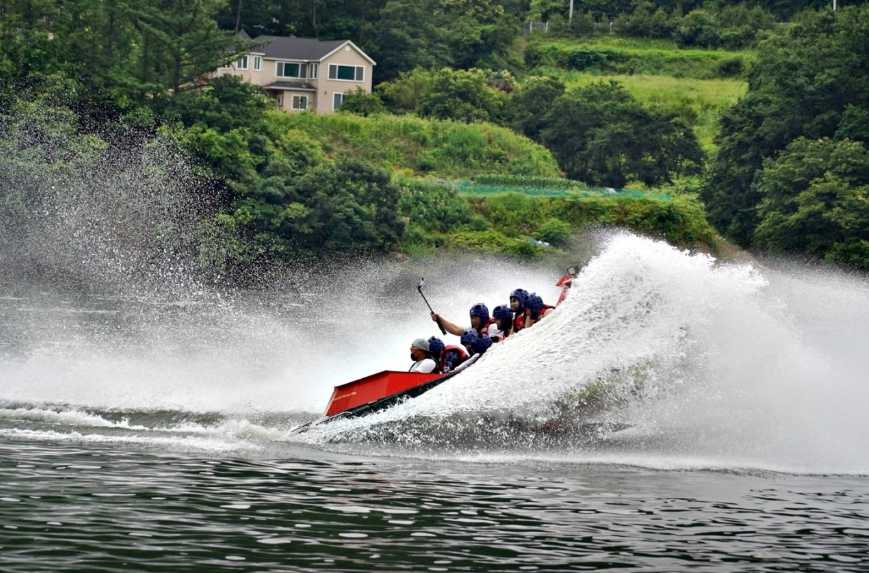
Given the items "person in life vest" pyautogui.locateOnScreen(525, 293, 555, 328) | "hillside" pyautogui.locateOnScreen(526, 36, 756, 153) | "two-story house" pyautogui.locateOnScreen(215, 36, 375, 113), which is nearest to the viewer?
"person in life vest" pyautogui.locateOnScreen(525, 293, 555, 328)

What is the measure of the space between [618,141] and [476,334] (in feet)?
214

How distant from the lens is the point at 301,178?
65688 millimetres

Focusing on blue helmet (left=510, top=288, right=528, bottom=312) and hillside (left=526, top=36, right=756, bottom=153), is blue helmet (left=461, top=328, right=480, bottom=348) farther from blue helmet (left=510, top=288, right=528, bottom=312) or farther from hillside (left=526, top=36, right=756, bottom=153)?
hillside (left=526, top=36, right=756, bottom=153)

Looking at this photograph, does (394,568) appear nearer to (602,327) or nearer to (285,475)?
(285,475)

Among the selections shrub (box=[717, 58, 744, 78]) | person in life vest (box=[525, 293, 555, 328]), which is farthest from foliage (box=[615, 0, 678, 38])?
person in life vest (box=[525, 293, 555, 328])

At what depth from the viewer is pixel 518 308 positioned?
24938 millimetres

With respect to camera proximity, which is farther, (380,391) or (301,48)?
(301,48)

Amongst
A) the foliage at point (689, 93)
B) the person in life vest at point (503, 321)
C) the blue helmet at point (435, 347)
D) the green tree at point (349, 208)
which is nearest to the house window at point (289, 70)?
the foliage at point (689, 93)

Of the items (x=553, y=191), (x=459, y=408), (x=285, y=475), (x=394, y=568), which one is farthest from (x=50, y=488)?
(x=553, y=191)

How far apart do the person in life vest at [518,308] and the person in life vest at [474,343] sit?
2024mm

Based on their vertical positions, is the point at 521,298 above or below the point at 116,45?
below

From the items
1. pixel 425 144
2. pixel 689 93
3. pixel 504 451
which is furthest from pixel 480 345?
pixel 689 93

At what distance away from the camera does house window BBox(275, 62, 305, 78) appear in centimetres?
9631

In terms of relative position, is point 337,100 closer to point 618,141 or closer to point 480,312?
point 618,141
